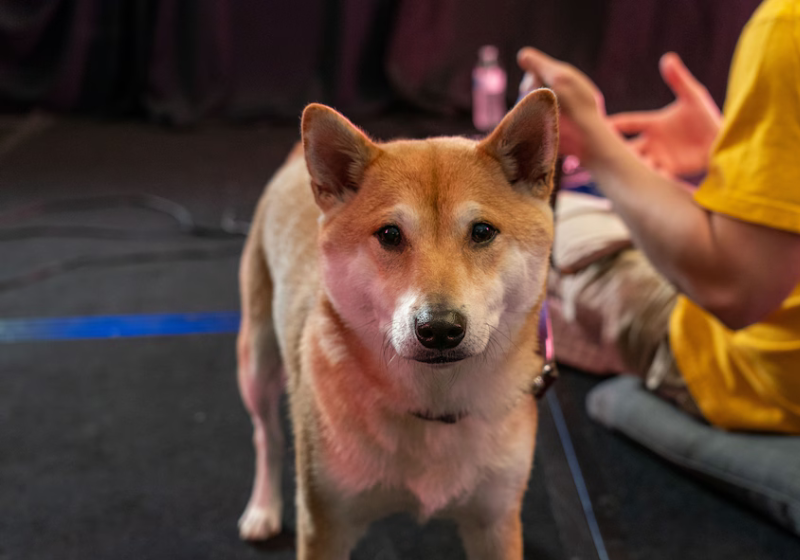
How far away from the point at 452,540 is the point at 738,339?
2.31 ft

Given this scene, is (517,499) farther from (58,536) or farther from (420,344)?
(58,536)

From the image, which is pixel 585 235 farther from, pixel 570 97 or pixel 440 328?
pixel 440 328

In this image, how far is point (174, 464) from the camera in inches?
63.8

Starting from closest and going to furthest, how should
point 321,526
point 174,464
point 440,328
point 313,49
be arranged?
point 440,328 < point 321,526 < point 174,464 < point 313,49

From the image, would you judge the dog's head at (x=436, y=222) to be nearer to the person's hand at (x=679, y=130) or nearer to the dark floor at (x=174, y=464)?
the dark floor at (x=174, y=464)

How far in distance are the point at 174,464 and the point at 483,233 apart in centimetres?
106

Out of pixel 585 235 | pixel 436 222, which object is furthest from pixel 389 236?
pixel 585 235

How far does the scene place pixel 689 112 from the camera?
5.76 feet

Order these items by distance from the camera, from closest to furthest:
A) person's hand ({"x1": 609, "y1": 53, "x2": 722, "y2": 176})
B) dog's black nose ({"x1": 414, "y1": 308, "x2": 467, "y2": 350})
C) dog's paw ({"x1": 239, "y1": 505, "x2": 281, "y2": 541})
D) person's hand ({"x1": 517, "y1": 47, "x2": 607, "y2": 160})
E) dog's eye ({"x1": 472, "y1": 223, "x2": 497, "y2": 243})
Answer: dog's black nose ({"x1": 414, "y1": 308, "x2": 467, "y2": 350}), dog's eye ({"x1": 472, "y1": 223, "x2": 497, "y2": 243}), person's hand ({"x1": 517, "y1": 47, "x2": 607, "y2": 160}), dog's paw ({"x1": 239, "y1": 505, "x2": 281, "y2": 541}), person's hand ({"x1": 609, "y1": 53, "x2": 722, "y2": 176})

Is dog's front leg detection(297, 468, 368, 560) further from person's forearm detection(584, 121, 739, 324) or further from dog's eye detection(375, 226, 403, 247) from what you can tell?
person's forearm detection(584, 121, 739, 324)

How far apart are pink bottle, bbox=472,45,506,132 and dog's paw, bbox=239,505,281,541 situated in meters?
2.75

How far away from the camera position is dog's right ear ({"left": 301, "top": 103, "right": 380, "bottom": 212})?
3.04 feet

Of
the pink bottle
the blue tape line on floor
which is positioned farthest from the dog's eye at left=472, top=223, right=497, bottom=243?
the pink bottle

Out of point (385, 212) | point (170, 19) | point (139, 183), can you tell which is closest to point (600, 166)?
point (385, 212)
